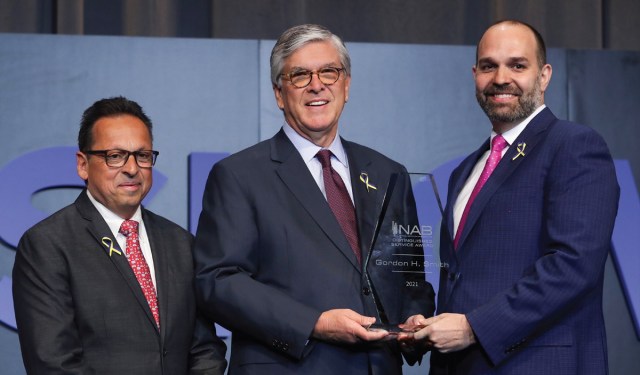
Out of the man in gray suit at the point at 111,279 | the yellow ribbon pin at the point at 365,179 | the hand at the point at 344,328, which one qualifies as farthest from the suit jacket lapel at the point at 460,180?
the man in gray suit at the point at 111,279

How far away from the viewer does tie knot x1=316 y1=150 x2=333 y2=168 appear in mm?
2685

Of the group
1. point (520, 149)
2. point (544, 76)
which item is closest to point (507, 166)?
point (520, 149)

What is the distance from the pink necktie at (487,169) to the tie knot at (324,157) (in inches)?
14.8

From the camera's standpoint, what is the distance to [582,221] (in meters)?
2.44

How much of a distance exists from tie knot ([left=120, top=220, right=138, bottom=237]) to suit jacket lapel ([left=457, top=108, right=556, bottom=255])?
2.79ft

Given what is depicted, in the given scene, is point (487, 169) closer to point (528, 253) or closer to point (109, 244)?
point (528, 253)

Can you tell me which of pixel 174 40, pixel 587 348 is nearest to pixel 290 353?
pixel 587 348

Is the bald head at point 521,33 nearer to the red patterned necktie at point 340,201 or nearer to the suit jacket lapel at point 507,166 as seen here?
the suit jacket lapel at point 507,166

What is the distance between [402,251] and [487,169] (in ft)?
1.09

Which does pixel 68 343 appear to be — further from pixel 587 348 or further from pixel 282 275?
pixel 587 348

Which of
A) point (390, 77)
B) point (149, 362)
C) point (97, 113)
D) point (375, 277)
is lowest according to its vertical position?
point (149, 362)

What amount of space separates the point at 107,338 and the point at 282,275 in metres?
0.46

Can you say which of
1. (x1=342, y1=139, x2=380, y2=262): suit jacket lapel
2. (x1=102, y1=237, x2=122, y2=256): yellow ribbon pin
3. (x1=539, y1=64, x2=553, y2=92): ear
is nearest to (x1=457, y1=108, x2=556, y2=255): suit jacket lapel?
(x1=539, y1=64, x2=553, y2=92): ear

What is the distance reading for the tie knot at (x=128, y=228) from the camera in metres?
2.68
